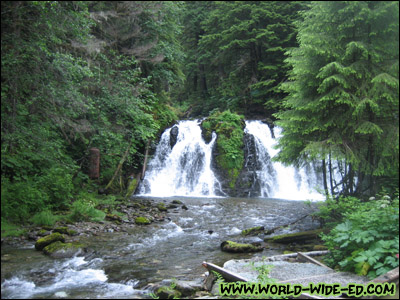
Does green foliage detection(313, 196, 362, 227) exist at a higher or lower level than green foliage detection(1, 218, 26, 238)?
higher

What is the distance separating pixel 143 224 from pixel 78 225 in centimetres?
230

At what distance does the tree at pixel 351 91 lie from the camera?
710 cm

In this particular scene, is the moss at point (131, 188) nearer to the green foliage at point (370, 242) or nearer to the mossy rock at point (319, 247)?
the mossy rock at point (319, 247)

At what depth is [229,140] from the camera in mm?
21312

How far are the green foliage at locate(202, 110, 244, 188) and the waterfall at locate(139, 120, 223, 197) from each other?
0.71m

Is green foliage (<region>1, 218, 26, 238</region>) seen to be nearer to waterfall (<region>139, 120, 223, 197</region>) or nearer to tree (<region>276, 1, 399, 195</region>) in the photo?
tree (<region>276, 1, 399, 195</region>)

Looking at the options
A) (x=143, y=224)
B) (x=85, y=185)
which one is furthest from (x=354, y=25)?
(x=85, y=185)

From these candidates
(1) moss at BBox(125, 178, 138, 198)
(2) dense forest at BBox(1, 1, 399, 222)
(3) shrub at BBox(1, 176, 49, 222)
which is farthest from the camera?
(1) moss at BBox(125, 178, 138, 198)

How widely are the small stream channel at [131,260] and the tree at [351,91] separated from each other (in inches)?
74.5

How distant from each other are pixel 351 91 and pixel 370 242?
14.1 feet

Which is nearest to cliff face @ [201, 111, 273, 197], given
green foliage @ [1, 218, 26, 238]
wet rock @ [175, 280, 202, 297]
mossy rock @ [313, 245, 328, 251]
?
mossy rock @ [313, 245, 328, 251]

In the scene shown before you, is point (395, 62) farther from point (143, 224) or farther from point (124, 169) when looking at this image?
point (124, 169)

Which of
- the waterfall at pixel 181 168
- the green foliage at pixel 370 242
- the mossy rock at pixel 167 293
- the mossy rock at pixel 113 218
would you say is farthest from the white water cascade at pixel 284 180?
the mossy rock at pixel 167 293

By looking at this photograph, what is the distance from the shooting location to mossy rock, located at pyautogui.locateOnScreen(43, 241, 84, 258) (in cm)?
685
